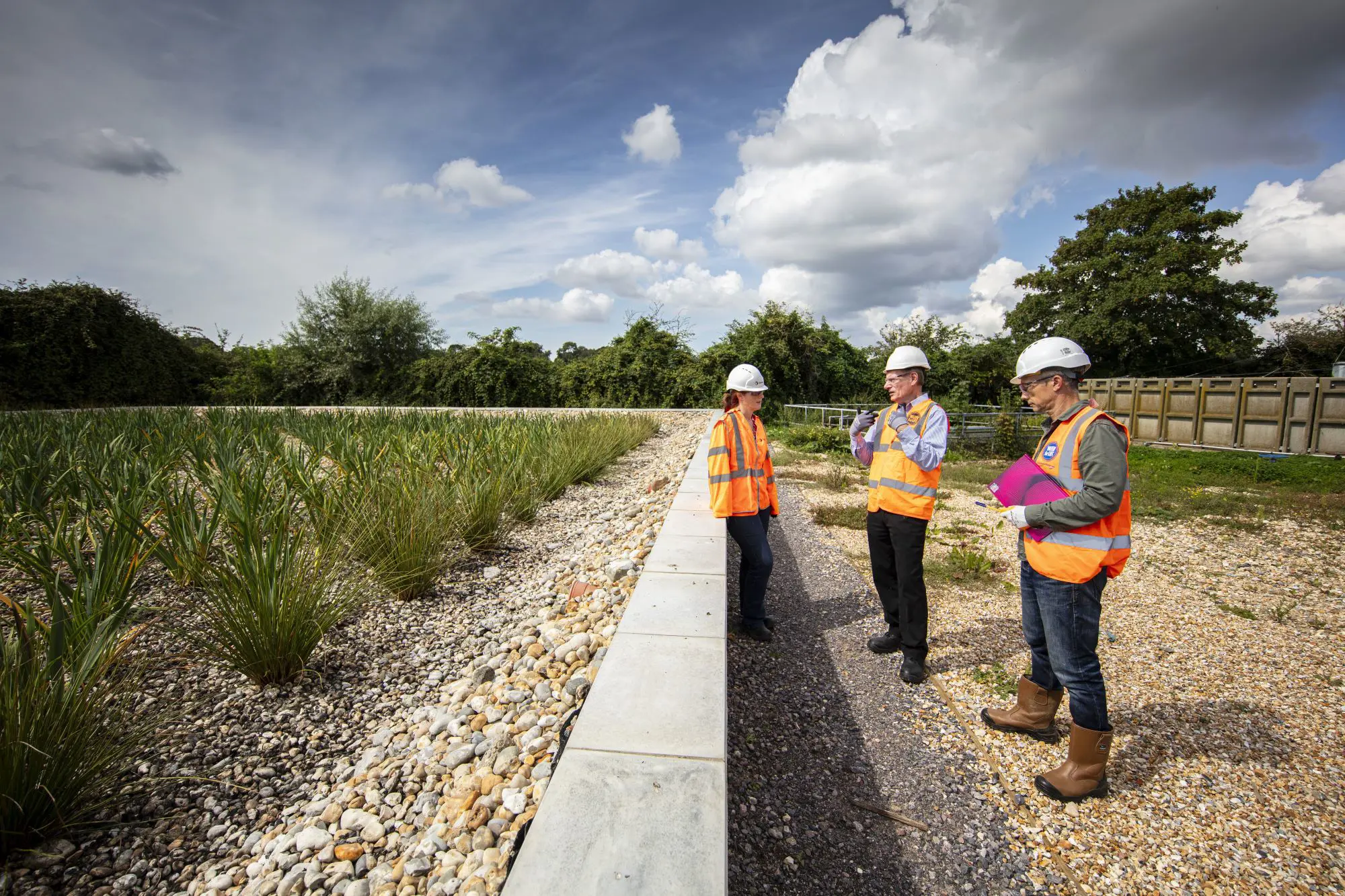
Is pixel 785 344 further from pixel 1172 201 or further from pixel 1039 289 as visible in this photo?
pixel 1172 201

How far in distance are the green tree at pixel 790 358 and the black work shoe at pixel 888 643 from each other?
14.1 meters

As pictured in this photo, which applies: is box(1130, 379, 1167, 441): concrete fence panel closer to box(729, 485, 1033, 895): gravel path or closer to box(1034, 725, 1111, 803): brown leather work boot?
box(729, 485, 1033, 895): gravel path

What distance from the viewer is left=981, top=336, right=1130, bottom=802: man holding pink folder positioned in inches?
77.5

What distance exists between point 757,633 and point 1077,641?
1.71m

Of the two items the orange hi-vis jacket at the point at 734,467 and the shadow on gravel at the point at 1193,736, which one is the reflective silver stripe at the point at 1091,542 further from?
the orange hi-vis jacket at the point at 734,467

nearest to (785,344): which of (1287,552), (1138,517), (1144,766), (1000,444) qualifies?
(1000,444)

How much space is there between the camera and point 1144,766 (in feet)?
7.60

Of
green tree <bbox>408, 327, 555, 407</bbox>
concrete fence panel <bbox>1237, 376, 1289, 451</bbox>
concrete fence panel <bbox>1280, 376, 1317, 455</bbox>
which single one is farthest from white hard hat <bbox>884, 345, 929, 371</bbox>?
green tree <bbox>408, 327, 555, 407</bbox>

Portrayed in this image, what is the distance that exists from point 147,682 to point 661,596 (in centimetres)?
232

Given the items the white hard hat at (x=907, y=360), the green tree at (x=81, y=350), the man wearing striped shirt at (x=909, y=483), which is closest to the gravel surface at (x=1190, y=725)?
the man wearing striped shirt at (x=909, y=483)

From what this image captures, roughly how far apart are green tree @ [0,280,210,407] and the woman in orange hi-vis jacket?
22.9 meters

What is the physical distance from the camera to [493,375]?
21406 mm

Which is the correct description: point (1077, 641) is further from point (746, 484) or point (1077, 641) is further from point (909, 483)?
point (746, 484)

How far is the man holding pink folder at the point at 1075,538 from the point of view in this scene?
6.46 feet
